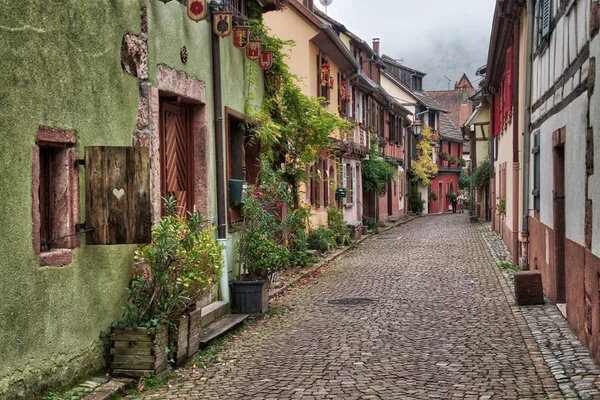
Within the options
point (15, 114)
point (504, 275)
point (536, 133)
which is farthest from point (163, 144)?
point (504, 275)

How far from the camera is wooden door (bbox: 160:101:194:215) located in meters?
8.55

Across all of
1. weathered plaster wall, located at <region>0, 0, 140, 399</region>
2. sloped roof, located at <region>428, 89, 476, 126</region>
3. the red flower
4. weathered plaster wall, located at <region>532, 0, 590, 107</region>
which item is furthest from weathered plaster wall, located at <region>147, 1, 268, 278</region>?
sloped roof, located at <region>428, 89, 476, 126</region>

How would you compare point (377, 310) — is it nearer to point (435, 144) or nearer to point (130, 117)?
point (130, 117)

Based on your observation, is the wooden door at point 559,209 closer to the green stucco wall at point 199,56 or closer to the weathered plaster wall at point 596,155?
the weathered plaster wall at point 596,155

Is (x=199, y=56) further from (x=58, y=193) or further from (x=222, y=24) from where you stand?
(x=58, y=193)

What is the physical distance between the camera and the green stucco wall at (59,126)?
16.1 feet

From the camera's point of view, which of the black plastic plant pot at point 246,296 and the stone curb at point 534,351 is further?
the black plastic plant pot at point 246,296

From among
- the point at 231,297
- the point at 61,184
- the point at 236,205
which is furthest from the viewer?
the point at 236,205

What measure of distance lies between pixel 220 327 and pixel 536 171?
5.87 m

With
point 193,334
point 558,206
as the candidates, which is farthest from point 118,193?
point 558,206

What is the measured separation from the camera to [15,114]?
500 centimetres

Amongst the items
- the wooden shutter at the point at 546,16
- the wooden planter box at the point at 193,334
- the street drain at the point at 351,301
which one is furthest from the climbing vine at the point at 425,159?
the wooden planter box at the point at 193,334

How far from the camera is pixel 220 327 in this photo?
27.8 ft

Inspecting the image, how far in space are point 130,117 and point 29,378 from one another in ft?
9.01
